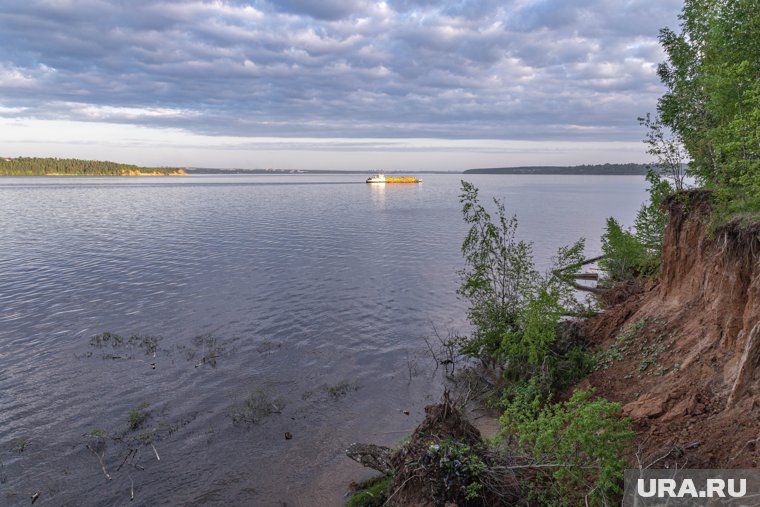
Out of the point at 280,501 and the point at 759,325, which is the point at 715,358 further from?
the point at 280,501

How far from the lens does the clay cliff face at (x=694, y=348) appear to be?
10.2 m

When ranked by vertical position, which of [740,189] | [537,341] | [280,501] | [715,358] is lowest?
[280,501]

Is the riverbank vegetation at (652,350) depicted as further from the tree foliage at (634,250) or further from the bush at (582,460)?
the tree foliage at (634,250)

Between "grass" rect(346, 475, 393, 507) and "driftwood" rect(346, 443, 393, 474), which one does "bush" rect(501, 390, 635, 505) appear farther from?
"driftwood" rect(346, 443, 393, 474)

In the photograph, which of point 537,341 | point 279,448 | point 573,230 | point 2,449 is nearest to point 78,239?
point 2,449

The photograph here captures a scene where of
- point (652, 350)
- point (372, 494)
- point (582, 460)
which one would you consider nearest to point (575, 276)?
point (652, 350)

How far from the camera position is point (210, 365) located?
861 inches

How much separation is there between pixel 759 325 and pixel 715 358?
2.52 m

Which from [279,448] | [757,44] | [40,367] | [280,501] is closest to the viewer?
[280,501]

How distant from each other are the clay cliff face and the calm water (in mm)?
8189

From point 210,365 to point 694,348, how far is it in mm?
19412

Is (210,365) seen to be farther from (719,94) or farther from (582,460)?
(719,94)

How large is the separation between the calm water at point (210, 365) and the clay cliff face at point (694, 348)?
8189mm

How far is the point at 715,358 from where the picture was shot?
42.0 feet
